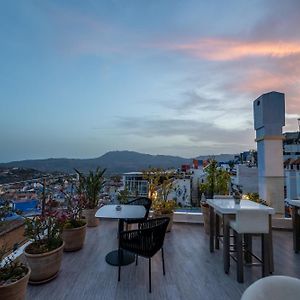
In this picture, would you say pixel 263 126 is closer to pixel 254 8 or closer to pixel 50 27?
pixel 254 8

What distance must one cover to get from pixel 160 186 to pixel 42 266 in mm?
3009

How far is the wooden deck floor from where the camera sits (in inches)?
94.5

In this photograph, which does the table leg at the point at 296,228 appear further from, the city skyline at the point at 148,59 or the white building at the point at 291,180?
the city skyline at the point at 148,59

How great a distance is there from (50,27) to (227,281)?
215 inches

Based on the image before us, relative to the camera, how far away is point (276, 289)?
120 centimetres

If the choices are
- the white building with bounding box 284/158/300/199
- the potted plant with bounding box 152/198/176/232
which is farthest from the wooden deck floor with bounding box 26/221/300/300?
the white building with bounding box 284/158/300/199

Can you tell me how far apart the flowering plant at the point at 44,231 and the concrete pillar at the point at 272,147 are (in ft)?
12.9

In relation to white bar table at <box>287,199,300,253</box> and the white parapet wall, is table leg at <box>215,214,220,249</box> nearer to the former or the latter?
white bar table at <box>287,199,300,253</box>

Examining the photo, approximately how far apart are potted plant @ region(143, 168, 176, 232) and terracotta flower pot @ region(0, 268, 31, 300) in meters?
3.10

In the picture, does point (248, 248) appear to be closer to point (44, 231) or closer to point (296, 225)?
point (296, 225)

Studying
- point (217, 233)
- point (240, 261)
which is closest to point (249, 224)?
point (240, 261)

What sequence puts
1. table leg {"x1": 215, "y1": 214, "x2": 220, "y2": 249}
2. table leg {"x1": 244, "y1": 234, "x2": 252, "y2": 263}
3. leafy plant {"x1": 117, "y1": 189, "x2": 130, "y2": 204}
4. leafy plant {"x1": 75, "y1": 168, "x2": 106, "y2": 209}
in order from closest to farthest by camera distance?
table leg {"x1": 244, "y1": 234, "x2": 252, "y2": 263}, table leg {"x1": 215, "y1": 214, "x2": 220, "y2": 249}, leafy plant {"x1": 75, "y1": 168, "x2": 106, "y2": 209}, leafy plant {"x1": 117, "y1": 189, "x2": 130, "y2": 204}

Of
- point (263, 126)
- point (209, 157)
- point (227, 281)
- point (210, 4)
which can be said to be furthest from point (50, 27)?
point (227, 281)

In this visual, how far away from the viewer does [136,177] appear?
5754mm
